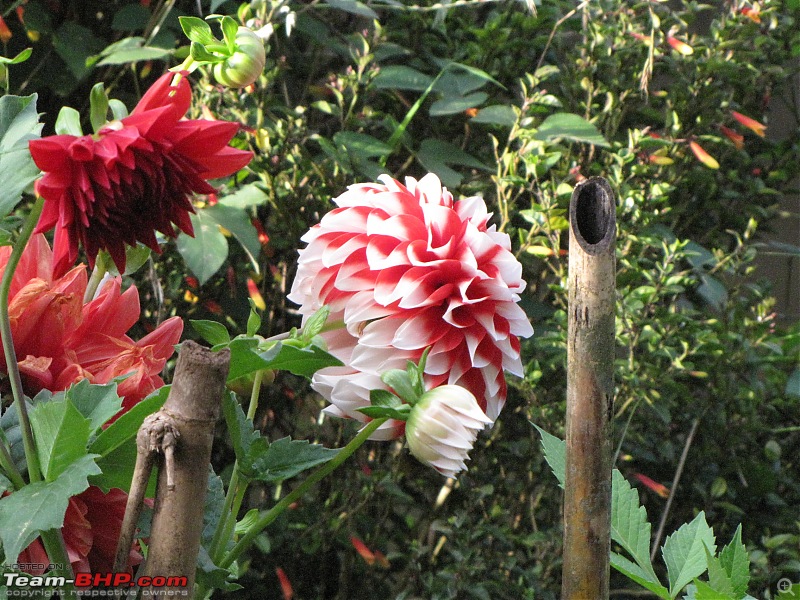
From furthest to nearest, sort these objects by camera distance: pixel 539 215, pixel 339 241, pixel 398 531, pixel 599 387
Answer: pixel 398 531 → pixel 539 215 → pixel 339 241 → pixel 599 387

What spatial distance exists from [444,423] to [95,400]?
0.46ft

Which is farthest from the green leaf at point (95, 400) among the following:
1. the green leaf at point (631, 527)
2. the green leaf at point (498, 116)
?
the green leaf at point (498, 116)

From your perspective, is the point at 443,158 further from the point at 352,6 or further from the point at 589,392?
the point at 589,392

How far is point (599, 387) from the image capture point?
310 millimetres

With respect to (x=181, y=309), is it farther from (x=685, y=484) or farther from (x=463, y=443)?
(x=463, y=443)

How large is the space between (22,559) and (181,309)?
0.96 metres

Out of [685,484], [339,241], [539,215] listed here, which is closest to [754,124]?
[539,215]

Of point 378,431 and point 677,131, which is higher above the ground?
point 378,431

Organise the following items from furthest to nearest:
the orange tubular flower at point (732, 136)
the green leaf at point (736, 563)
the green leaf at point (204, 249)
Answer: the orange tubular flower at point (732, 136) → the green leaf at point (204, 249) → the green leaf at point (736, 563)

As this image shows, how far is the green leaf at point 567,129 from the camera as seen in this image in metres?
1.18

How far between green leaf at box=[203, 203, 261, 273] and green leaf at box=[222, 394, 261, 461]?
29.1 inches

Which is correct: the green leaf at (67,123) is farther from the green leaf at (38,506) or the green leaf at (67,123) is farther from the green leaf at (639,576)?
the green leaf at (639,576)

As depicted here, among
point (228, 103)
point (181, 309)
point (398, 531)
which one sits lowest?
point (398, 531)

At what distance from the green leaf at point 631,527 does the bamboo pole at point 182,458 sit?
0.70 ft
